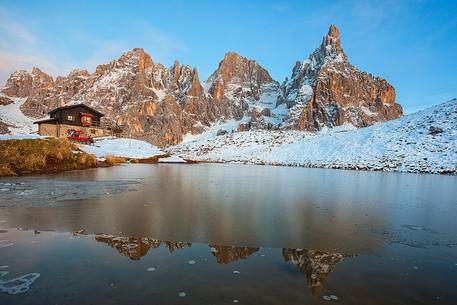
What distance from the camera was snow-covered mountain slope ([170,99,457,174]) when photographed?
3058 centimetres

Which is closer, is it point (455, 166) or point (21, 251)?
point (21, 251)

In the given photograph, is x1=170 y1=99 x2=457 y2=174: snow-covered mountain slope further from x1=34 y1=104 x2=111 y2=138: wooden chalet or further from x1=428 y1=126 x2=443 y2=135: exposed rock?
x1=34 y1=104 x2=111 y2=138: wooden chalet

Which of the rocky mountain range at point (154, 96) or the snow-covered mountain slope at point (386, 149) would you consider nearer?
the snow-covered mountain slope at point (386, 149)

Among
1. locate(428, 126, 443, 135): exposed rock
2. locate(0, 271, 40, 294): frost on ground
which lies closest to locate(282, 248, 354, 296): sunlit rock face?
locate(0, 271, 40, 294): frost on ground

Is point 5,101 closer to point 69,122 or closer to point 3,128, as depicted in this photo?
point 3,128

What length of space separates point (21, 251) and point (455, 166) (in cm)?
3455

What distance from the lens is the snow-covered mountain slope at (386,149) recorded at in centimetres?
3058

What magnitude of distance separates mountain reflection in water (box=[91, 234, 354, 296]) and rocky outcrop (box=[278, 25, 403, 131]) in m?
171

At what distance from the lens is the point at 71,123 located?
50.6 meters

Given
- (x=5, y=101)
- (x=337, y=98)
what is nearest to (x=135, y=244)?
(x=337, y=98)

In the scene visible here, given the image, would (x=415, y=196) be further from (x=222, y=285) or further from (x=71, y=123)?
(x=71, y=123)

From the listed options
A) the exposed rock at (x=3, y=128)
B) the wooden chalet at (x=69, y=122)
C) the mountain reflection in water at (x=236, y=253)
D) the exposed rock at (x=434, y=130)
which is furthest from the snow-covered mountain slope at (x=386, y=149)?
the exposed rock at (x=3, y=128)

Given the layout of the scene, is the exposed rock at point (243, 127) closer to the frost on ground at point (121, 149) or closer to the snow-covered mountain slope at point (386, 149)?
the snow-covered mountain slope at point (386, 149)

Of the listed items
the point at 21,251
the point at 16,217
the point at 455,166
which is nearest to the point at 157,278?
the point at 21,251
